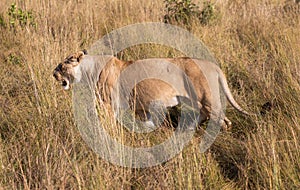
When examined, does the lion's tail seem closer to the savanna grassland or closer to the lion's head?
the savanna grassland

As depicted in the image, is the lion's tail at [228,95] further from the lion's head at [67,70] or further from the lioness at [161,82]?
the lion's head at [67,70]

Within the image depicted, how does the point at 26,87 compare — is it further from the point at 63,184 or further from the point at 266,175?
the point at 266,175

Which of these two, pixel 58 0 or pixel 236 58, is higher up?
pixel 58 0

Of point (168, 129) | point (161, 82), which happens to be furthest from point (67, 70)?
point (168, 129)

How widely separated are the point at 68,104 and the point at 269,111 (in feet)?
5.67

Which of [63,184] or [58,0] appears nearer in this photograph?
[63,184]

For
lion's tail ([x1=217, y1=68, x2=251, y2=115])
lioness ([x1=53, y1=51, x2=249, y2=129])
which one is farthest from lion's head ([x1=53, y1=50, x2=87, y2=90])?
lion's tail ([x1=217, y1=68, x2=251, y2=115])

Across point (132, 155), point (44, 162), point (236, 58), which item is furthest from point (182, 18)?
point (44, 162)

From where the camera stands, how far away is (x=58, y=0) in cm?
673

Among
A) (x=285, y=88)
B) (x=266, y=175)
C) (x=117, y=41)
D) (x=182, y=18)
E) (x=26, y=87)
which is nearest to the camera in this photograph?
(x=266, y=175)

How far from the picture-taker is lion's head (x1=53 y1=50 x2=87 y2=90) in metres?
3.90

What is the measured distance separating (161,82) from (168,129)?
570mm

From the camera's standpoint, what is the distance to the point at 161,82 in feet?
13.0

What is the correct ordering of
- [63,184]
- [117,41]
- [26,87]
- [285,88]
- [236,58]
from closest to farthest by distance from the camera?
[63,184]
[285,88]
[26,87]
[236,58]
[117,41]
